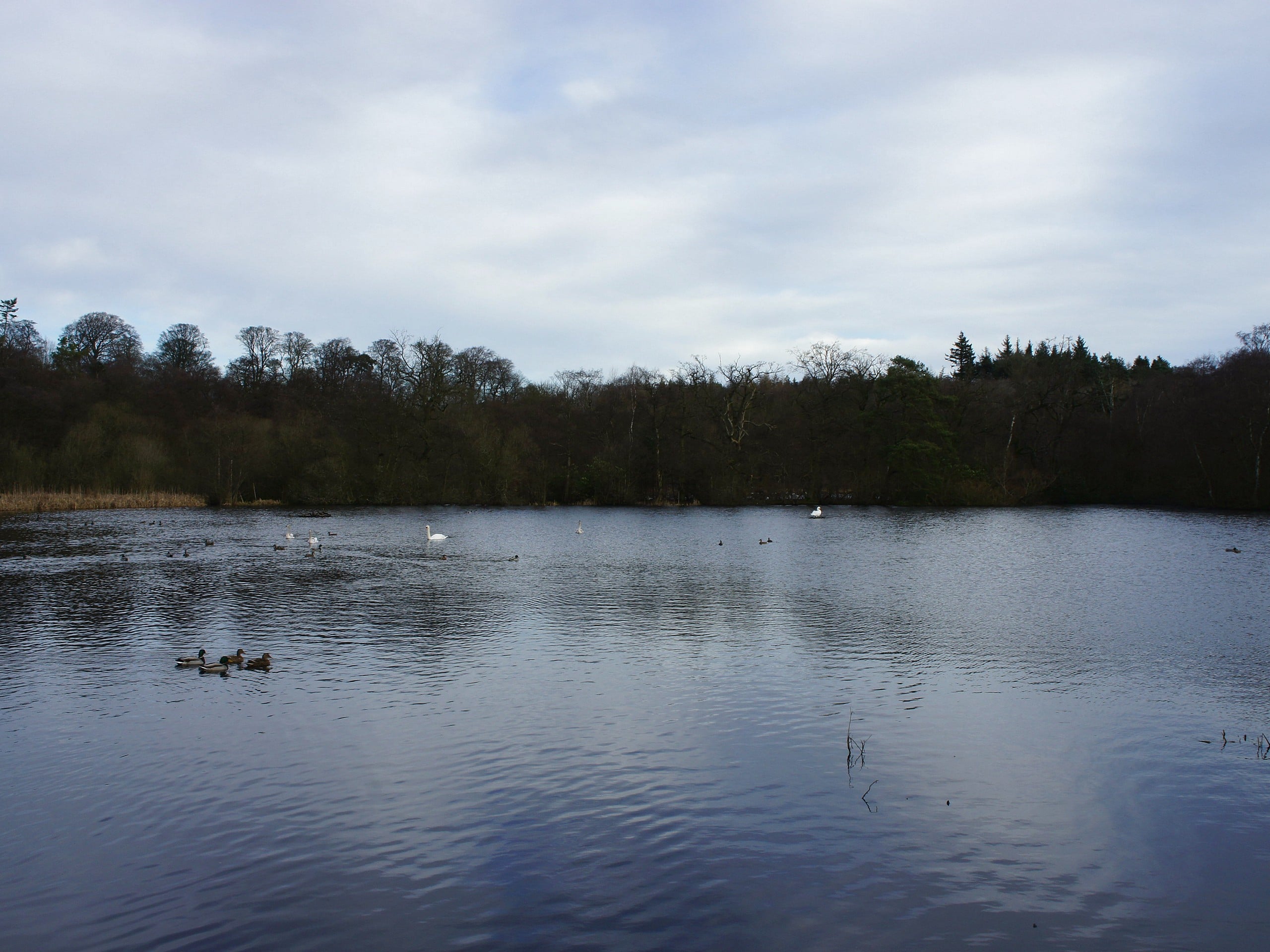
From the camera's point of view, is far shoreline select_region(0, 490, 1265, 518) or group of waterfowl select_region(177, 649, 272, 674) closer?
group of waterfowl select_region(177, 649, 272, 674)

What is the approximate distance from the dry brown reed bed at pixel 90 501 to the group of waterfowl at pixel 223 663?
46.1m

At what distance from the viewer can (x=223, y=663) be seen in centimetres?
1366

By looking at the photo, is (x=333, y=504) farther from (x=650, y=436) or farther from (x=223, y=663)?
(x=223, y=663)

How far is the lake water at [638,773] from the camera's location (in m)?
6.41

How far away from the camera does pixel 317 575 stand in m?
26.4

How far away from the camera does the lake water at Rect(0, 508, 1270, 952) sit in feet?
21.0

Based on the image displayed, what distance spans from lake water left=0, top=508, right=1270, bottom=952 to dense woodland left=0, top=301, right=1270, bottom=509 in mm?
41763

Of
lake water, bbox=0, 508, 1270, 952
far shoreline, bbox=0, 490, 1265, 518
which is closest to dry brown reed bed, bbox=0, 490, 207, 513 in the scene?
far shoreline, bbox=0, 490, 1265, 518

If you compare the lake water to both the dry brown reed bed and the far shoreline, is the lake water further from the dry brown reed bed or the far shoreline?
the far shoreline

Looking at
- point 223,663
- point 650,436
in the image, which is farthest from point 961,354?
point 223,663

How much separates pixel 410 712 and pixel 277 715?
5.89ft

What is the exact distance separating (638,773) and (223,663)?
26.6 feet

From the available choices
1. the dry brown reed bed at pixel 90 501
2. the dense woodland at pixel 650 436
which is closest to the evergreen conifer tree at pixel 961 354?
the dense woodland at pixel 650 436

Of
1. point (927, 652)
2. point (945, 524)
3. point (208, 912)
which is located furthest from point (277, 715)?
point (945, 524)
